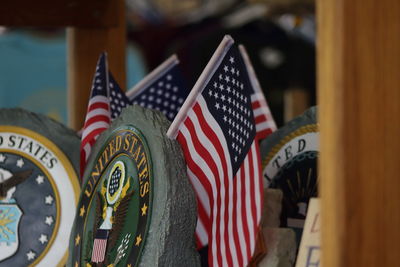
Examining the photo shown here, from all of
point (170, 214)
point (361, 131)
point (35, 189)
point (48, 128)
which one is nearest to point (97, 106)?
point (48, 128)

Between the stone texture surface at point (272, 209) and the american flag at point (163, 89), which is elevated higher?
A: the american flag at point (163, 89)

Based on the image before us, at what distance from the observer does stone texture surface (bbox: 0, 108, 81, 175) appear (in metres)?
2.72

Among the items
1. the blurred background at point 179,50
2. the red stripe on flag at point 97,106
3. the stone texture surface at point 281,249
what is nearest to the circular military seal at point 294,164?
the stone texture surface at point 281,249

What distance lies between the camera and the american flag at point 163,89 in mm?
3006

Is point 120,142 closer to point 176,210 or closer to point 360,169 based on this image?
→ point 176,210

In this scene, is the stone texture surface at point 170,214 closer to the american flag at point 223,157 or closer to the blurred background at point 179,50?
the american flag at point 223,157

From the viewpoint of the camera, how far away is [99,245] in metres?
2.31

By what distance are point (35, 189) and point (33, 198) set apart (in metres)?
0.03

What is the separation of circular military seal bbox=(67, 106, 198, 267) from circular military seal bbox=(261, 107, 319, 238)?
1.32 ft

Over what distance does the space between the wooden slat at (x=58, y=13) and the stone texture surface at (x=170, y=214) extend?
45.2 inches

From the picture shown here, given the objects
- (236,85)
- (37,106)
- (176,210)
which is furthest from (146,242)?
(37,106)

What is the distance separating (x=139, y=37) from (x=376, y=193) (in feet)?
18.0

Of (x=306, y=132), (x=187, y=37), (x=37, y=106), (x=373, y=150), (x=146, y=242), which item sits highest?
(x=187, y=37)

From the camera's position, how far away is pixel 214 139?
227 cm
